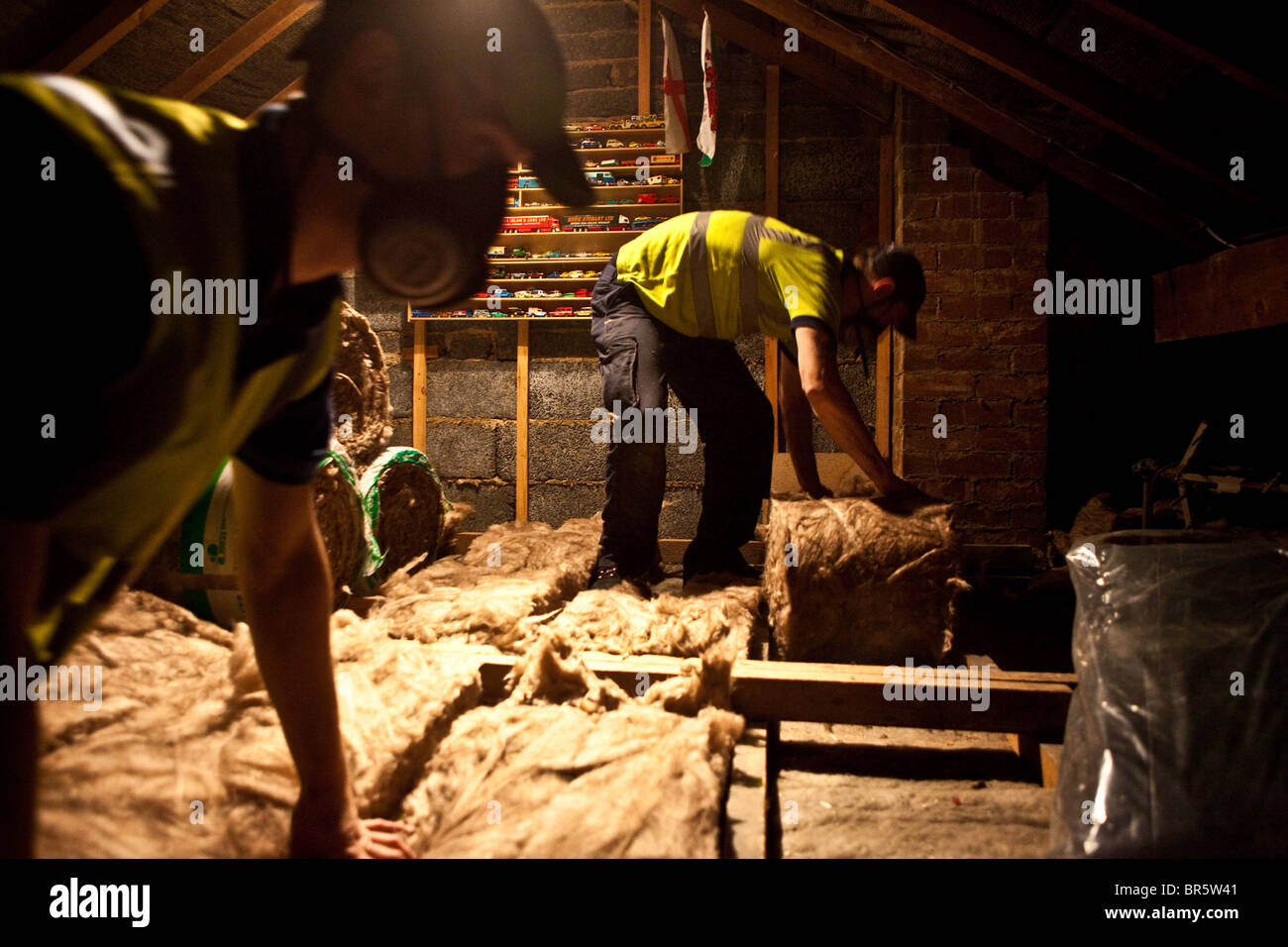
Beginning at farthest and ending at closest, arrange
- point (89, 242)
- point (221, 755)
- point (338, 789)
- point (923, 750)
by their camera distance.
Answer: point (923, 750) → point (221, 755) → point (338, 789) → point (89, 242)

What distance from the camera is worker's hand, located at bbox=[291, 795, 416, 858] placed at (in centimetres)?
92

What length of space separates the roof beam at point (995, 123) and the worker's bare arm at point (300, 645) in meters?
3.10

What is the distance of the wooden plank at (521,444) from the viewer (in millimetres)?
4164

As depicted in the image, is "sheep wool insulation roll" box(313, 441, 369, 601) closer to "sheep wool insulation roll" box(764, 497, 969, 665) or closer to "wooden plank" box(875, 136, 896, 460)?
"sheep wool insulation roll" box(764, 497, 969, 665)

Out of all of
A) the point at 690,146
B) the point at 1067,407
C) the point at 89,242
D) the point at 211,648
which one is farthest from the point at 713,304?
the point at 1067,407

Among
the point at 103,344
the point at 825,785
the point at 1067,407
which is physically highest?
the point at 1067,407

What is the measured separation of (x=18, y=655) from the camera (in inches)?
20.0

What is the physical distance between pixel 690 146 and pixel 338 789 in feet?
11.3

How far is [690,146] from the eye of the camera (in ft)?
11.7

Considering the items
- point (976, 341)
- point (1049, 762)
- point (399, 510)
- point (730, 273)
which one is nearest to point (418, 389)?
point (399, 510)

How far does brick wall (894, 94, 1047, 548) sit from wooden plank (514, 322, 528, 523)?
2146mm

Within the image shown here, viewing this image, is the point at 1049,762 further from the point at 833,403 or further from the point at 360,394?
the point at 360,394

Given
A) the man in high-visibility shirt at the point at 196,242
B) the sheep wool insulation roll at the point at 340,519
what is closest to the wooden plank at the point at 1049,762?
the man in high-visibility shirt at the point at 196,242

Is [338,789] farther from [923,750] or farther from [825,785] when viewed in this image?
[923,750]
